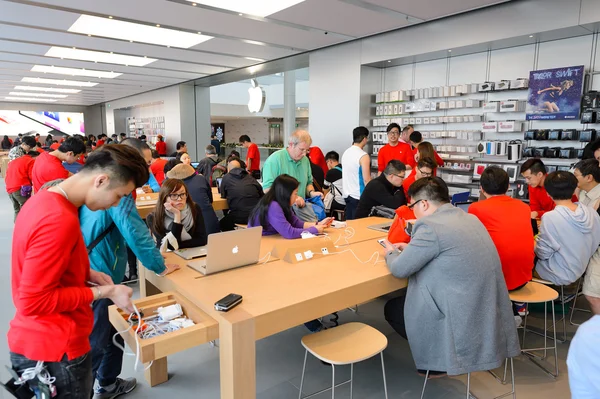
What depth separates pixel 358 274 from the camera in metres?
2.15

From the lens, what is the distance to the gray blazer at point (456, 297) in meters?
1.94

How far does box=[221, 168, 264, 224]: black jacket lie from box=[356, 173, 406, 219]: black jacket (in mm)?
1211

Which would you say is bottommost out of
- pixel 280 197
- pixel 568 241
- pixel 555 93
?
pixel 568 241

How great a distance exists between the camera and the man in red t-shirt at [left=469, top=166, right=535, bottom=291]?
2395 millimetres

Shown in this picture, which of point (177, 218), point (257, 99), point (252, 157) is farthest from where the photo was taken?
point (257, 99)

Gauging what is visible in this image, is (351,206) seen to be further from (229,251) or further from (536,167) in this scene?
(229,251)

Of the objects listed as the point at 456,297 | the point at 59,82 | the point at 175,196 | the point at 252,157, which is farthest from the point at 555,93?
the point at 59,82

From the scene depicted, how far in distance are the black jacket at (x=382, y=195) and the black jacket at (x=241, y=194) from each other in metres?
1.21

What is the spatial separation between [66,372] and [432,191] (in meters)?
1.83

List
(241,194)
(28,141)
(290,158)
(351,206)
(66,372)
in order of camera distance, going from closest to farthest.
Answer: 1. (66,372)
2. (290,158)
3. (241,194)
4. (351,206)
5. (28,141)

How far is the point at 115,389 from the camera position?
2.28 m

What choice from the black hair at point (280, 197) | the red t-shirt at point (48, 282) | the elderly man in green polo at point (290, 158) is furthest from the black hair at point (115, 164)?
the elderly man in green polo at point (290, 158)

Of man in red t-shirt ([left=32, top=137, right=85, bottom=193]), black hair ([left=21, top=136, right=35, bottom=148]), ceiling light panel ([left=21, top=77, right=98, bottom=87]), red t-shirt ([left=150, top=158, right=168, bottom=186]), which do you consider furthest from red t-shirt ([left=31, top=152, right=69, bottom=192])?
ceiling light panel ([left=21, top=77, right=98, bottom=87])

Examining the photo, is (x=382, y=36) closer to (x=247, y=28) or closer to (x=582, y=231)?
(x=247, y=28)
